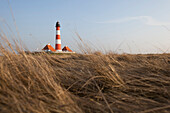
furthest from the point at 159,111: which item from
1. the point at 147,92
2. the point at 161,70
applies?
the point at 161,70

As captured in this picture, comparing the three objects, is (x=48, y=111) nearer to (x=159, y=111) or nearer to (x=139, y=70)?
(x=159, y=111)

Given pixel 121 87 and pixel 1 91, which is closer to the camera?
pixel 1 91

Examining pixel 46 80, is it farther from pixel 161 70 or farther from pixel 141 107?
pixel 161 70

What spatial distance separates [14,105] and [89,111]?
394mm

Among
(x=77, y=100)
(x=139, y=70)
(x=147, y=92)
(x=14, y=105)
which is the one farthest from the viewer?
(x=139, y=70)

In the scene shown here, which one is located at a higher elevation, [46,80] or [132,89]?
[46,80]

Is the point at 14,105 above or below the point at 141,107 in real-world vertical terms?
above

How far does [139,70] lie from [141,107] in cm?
76

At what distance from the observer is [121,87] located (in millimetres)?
1212

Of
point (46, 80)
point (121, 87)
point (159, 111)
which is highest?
point (46, 80)

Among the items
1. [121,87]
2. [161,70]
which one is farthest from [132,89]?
[161,70]

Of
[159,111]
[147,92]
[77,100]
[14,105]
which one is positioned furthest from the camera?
[147,92]

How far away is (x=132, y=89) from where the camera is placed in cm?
119

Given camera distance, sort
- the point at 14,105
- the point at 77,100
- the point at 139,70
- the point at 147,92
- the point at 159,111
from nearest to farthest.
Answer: the point at 14,105 < the point at 159,111 < the point at 77,100 < the point at 147,92 < the point at 139,70
